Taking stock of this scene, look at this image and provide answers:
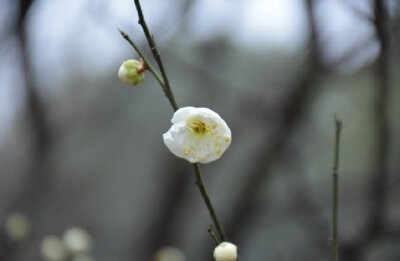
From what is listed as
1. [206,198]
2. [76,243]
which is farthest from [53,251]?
[206,198]

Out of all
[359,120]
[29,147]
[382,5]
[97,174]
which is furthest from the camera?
[97,174]

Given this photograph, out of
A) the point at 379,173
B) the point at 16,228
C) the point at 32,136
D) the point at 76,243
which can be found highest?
the point at 32,136

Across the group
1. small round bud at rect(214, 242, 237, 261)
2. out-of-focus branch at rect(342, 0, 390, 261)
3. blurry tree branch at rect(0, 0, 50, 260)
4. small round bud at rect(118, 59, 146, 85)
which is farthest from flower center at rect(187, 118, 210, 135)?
blurry tree branch at rect(0, 0, 50, 260)

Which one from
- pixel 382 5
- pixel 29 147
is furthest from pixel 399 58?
pixel 29 147

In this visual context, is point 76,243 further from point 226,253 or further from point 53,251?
point 226,253

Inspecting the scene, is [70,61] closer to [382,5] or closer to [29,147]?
[29,147]

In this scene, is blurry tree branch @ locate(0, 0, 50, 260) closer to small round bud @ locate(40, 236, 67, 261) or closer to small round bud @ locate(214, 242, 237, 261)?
small round bud @ locate(40, 236, 67, 261)

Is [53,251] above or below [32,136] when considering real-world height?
below
